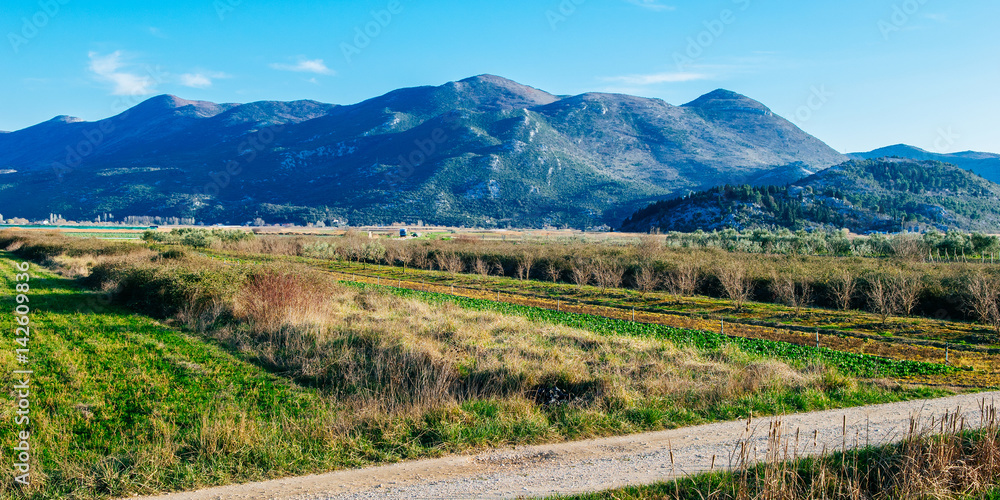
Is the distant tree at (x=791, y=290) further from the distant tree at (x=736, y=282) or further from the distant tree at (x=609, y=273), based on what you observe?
the distant tree at (x=609, y=273)

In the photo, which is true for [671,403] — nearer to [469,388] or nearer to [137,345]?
[469,388]

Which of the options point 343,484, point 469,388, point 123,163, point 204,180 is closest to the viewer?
point 343,484

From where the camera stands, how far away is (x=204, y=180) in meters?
157

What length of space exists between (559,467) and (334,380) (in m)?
6.37

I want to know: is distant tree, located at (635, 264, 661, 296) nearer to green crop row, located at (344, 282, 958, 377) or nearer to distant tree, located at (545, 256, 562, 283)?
distant tree, located at (545, 256, 562, 283)

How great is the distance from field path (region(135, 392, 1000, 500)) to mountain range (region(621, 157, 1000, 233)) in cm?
7493

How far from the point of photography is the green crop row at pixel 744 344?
13.1m

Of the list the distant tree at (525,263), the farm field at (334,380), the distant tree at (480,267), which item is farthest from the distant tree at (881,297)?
the distant tree at (480,267)

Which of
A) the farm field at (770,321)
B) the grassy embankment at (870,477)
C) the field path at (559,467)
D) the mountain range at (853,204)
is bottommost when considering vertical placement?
the farm field at (770,321)

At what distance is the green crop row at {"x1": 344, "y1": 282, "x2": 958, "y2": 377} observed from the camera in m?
13.1

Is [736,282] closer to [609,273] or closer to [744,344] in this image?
[609,273]

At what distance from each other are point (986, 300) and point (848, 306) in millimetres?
6088

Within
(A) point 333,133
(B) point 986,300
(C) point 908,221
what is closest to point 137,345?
(B) point 986,300

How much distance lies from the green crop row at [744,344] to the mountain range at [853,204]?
211ft
